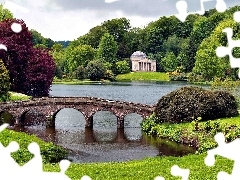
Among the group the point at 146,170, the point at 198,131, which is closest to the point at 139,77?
the point at 198,131

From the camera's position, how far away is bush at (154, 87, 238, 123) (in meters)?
44.1

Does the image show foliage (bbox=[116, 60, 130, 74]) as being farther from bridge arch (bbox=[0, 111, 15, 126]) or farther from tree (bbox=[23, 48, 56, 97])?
bridge arch (bbox=[0, 111, 15, 126])

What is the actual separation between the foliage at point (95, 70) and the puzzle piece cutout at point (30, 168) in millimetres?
106833

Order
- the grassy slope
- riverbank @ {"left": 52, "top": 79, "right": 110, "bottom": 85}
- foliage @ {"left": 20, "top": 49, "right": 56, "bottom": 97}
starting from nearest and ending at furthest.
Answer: the grassy slope → foliage @ {"left": 20, "top": 49, "right": 56, "bottom": 97} → riverbank @ {"left": 52, "top": 79, "right": 110, "bottom": 85}

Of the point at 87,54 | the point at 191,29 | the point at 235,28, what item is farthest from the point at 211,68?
the point at 191,29

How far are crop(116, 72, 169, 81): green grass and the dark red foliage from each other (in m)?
62.1

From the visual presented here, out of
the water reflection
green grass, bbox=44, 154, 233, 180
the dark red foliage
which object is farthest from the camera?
the dark red foliage

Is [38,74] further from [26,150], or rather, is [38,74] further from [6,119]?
[26,150]

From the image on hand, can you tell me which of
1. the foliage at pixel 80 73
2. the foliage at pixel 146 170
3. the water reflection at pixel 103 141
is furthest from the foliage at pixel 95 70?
the foliage at pixel 146 170

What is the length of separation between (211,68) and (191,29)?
54.8 m

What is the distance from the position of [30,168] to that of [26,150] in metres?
17.2

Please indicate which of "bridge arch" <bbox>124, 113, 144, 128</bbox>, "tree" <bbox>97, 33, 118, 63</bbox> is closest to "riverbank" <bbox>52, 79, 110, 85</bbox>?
"tree" <bbox>97, 33, 118, 63</bbox>

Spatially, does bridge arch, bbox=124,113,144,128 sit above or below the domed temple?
below

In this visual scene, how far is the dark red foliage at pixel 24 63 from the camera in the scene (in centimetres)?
7219
